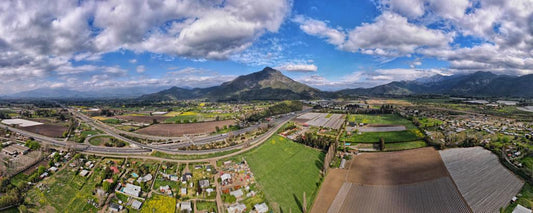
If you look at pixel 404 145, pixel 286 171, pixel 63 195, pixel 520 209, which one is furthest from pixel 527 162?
pixel 63 195

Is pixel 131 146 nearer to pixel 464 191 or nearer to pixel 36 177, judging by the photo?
pixel 36 177

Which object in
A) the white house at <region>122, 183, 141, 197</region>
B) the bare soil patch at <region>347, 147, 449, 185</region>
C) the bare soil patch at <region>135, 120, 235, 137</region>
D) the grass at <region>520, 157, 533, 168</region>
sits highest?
the grass at <region>520, 157, 533, 168</region>

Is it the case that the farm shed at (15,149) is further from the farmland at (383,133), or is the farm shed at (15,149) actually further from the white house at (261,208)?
the farmland at (383,133)

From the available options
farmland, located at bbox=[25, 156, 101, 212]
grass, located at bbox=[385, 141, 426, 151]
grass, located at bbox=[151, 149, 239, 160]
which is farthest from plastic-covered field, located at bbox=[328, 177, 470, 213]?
farmland, located at bbox=[25, 156, 101, 212]

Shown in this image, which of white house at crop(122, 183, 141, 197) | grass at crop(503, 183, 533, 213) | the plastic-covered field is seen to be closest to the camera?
grass at crop(503, 183, 533, 213)

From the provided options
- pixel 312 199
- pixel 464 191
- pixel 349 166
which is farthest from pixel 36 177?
pixel 464 191

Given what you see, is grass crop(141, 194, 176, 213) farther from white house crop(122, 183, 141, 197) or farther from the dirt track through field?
the dirt track through field

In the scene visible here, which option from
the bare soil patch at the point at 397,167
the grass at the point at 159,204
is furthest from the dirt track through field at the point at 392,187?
the grass at the point at 159,204
